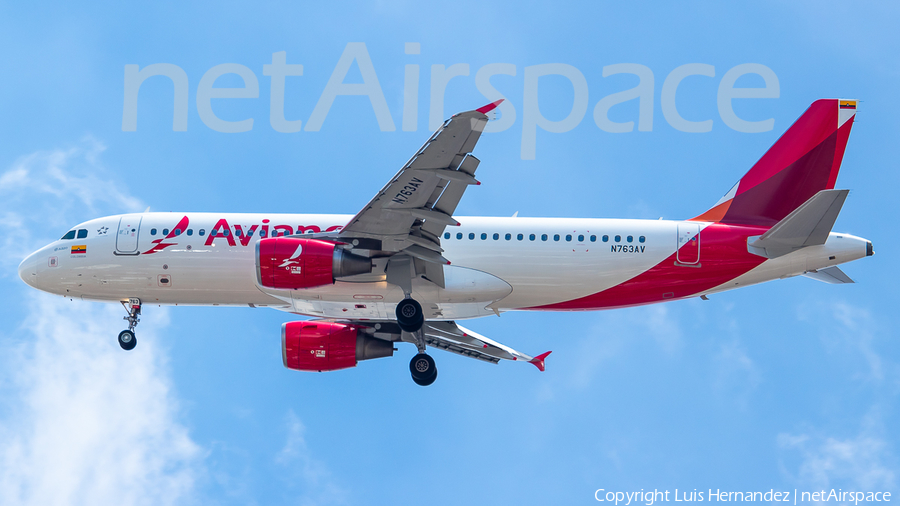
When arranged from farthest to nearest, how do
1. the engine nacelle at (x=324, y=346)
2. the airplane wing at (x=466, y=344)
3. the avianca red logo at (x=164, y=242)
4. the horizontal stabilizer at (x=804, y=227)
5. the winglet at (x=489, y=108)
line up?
the airplane wing at (x=466, y=344), the engine nacelle at (x=324, y=346), the avianca red logo at (x=164, y=242), the horizontal stabilizer at (x=804, y=227), the winglet at (x=489, y=108)

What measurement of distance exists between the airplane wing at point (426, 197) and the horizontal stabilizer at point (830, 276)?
11207mm

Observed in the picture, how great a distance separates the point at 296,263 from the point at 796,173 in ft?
52.2

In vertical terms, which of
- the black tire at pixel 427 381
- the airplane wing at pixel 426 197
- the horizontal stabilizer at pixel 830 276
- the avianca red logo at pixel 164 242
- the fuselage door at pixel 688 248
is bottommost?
the black tire at pixel 427 381

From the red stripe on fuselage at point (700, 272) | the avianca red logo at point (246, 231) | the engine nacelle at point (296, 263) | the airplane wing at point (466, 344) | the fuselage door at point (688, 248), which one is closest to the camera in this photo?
the engine nacelle at point (296, 263)

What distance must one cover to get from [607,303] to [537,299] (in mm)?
2222

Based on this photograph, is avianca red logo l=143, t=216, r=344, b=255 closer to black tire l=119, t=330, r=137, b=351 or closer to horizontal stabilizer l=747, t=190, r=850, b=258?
black tire l=119, t=330, r=137, b=351

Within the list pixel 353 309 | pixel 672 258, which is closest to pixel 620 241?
pixel 672 258

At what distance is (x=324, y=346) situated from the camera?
3188 cm

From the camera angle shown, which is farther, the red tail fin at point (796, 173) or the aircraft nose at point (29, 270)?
the aircraft nose at point (29, 270)

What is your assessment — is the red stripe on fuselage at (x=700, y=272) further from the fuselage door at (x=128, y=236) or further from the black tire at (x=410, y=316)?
the fuselage door at (x=128, y=236)

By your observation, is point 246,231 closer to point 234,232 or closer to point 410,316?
point 234,232

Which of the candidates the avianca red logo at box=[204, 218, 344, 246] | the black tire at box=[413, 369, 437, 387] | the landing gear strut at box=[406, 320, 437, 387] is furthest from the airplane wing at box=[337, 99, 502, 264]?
the black tire at box=[413, 369, 437, 387]

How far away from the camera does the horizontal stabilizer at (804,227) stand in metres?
26.2

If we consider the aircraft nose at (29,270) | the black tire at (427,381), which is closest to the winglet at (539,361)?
the black tire at (427,381)
